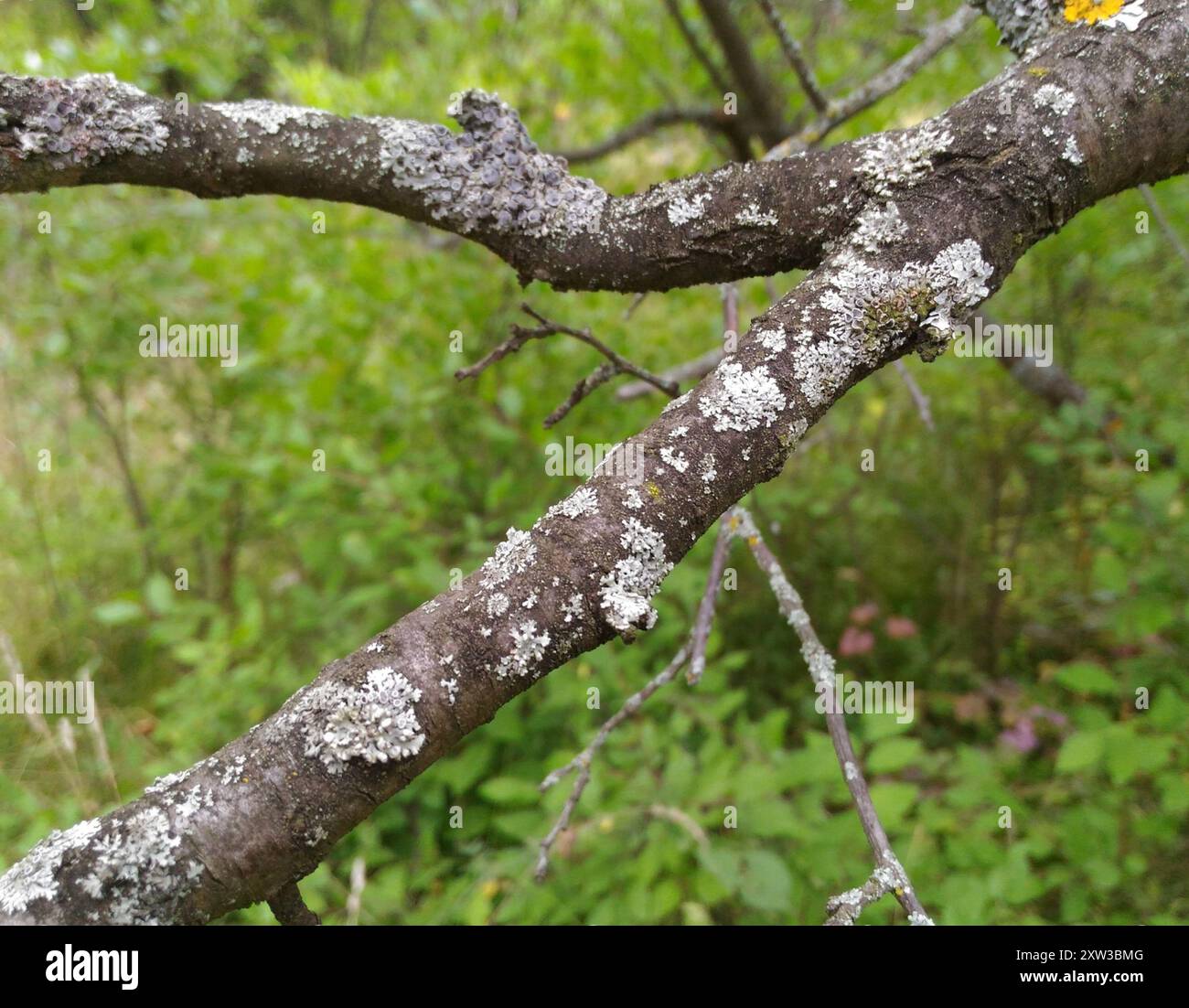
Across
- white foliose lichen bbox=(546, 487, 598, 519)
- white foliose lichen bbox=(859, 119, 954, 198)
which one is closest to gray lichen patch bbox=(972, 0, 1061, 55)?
white foliose lichen bbox=(859, 119, 954, 198)

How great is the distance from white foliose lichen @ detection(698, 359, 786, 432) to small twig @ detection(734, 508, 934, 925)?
1.30 ft

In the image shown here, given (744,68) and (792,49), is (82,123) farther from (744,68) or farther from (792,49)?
(744,68)

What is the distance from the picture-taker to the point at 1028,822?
2.21 m

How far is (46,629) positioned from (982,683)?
4.24 meters

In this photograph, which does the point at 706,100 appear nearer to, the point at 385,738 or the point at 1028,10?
the point at 1028,10

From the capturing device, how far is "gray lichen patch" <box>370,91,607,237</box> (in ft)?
3.45

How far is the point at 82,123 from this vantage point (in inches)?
38.5

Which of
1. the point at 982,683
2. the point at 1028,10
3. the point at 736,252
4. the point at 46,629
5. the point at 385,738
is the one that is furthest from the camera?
the point at 46,629

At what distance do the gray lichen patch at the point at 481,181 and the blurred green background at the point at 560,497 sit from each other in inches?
58.0

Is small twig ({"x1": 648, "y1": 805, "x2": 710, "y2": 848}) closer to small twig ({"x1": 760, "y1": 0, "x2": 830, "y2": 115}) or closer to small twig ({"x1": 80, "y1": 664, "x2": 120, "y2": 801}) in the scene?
small twig ({"x1": 80, "y1": 664, "x2": 120, "y2": 801})
